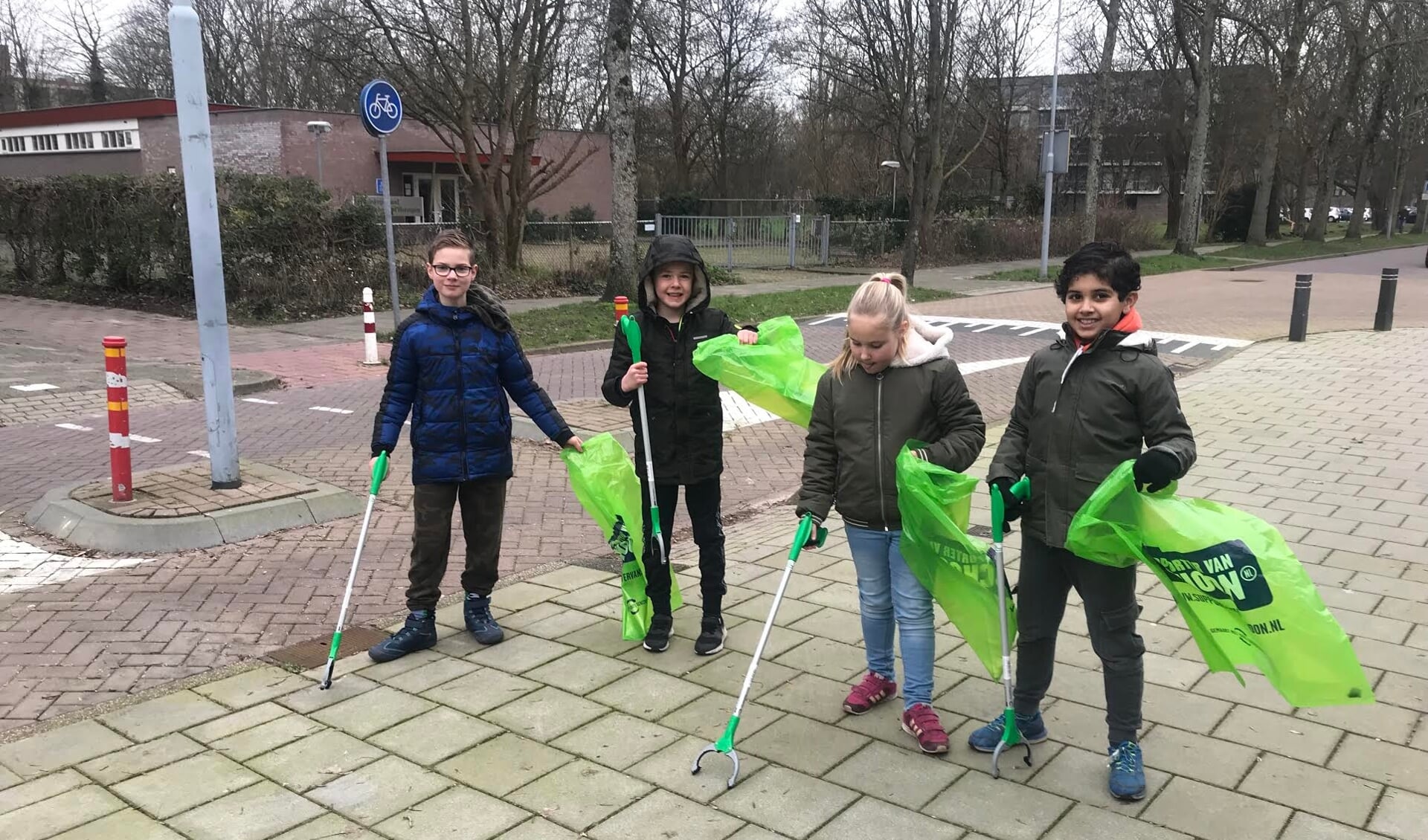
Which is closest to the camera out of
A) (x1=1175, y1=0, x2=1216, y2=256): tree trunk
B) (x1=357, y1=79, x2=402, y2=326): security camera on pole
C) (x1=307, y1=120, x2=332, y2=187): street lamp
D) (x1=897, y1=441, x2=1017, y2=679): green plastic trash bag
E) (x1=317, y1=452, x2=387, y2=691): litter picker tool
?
(x1=897, y1=441, x2=1017, y2=679): green plastic trash bag

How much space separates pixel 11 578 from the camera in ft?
16.8

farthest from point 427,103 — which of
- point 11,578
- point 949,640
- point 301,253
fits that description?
point 949,640

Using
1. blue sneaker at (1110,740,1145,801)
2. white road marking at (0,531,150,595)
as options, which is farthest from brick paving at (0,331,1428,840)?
white road marking at (0,531,150,595)

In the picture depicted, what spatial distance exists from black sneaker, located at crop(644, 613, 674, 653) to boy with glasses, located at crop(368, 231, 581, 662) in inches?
25.3

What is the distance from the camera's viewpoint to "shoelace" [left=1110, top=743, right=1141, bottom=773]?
126 inches

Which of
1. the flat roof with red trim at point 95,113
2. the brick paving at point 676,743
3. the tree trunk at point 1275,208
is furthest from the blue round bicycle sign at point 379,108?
the tree trunk at point 1275,208

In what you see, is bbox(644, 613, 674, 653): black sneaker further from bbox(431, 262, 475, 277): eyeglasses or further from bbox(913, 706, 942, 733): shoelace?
bbox(431, 262, 475, 277): eyeglasses

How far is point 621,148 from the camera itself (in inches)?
666

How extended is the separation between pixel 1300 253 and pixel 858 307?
3889 centimetres

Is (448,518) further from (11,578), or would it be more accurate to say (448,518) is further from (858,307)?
(11,578)

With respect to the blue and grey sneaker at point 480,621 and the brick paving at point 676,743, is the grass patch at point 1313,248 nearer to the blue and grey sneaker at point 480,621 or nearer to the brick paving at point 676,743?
the brick paving at point 676,743

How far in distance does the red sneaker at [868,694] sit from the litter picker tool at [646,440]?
39.3 inches

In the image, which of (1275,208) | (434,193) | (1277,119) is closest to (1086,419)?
(1277,119)

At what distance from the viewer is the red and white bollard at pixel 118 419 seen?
18.8 ft
